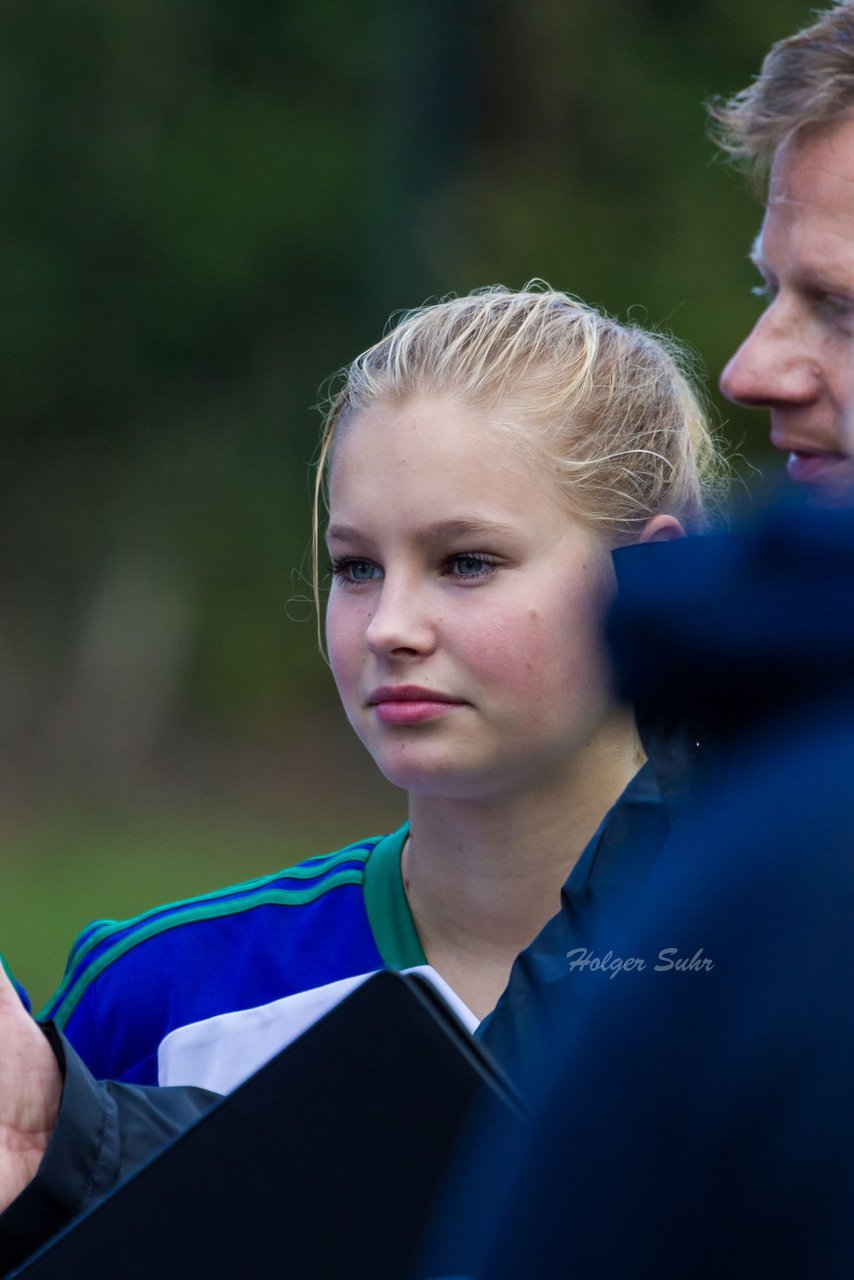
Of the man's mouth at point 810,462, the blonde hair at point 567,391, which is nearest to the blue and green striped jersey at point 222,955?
the blonde hair at point 567,391

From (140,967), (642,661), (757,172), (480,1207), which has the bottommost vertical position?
(140,967)

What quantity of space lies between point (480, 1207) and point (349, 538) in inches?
53.4

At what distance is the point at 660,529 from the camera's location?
2.51 m

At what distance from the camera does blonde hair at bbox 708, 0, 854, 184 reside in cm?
241

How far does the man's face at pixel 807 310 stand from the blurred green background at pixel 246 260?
34.4ft

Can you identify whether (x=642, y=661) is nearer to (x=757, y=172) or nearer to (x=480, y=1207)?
(x=480, y=1207)

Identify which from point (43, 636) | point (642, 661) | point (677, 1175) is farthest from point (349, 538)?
point (43, 636)

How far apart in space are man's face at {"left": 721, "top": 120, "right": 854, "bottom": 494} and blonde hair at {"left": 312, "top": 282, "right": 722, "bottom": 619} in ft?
0.60

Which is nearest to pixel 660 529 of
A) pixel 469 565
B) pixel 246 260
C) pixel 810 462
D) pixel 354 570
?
pixel 810 462

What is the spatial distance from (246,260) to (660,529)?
13118mm

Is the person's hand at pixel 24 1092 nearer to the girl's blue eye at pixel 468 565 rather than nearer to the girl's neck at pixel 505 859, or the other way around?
the girl's neck at pixel 505 859

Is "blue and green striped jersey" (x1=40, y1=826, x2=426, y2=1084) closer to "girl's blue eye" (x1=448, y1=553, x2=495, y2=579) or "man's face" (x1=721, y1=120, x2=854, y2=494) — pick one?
"girl's blue eye" (x1=448, y1=553, x2=495, y2=579)

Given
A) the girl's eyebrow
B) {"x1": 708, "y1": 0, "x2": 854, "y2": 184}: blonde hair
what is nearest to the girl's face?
the girl's eyebrow

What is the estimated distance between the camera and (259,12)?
15.5 m
